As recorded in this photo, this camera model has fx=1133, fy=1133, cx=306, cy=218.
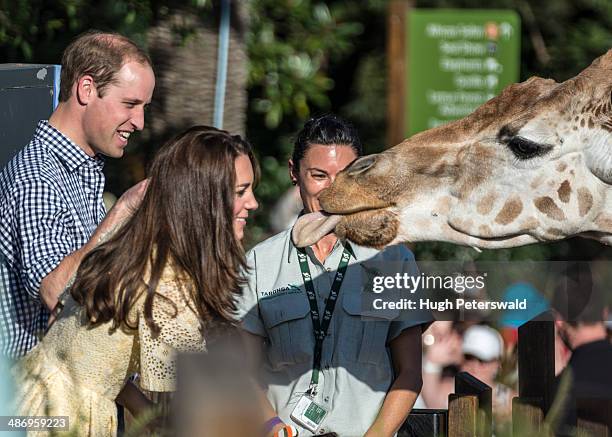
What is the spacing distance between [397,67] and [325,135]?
646cm

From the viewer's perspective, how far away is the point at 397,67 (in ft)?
34.4

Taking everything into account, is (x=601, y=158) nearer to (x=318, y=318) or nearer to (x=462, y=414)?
(x=462, y=414)

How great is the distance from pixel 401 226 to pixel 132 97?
3.28 ft

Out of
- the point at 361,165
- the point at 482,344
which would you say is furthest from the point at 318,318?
the point at 482,344

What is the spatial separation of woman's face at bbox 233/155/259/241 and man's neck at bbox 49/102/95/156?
1.98 feet

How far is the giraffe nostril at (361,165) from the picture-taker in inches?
152

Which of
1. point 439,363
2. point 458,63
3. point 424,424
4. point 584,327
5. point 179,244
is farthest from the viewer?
point 458,63

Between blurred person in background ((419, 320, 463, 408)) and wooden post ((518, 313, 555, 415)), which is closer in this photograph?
wooden post ((518, 313, 555, 415))

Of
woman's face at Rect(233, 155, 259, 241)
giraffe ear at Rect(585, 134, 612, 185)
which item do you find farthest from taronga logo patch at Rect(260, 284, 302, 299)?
giraffe ear at Rect(585, 134, 612, 185)

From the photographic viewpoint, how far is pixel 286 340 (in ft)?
12.4

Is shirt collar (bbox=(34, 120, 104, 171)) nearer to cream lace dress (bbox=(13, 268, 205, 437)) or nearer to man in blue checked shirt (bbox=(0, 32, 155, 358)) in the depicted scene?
man in blue checked shirt (bbox=(0, 32, 155, 358))

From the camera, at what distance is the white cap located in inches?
184

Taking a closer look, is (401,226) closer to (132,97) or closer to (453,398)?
(453,398)

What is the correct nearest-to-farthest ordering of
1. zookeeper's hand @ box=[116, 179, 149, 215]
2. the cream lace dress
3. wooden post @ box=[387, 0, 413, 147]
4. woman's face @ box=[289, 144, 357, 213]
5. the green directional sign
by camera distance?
the cream lace dress, zookeeper's hand @ box=[116, 179, 149, 215], woman's face @ box=[289, 144, 357, 213], the green directional sign, wooden post @ box=[387, 0, 413, 147]
